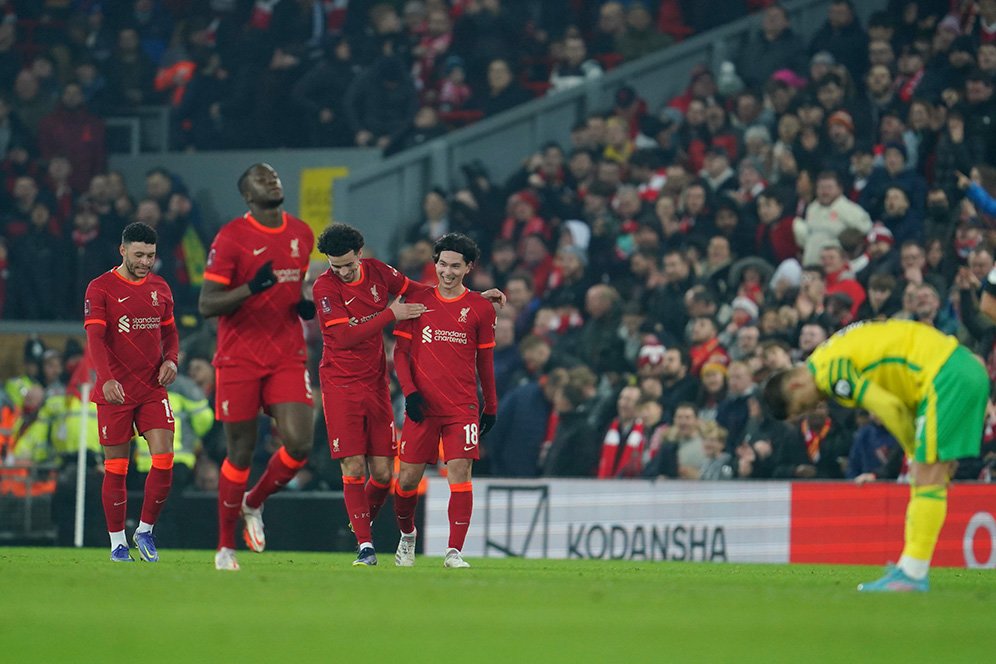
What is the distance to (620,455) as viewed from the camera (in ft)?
62.1

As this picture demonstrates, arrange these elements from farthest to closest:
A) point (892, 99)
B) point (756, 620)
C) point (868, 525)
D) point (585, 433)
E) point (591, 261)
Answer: point (591, 261) → point (892, 99) → point (585, 433) → point (868, 525) → point (756, 620)

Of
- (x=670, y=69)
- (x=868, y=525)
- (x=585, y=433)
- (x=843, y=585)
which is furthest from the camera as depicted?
(x=670, y=69)

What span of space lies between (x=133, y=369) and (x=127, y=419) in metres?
0.37

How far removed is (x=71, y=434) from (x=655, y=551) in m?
7.39

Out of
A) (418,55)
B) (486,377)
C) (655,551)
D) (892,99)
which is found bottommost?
(655,551)

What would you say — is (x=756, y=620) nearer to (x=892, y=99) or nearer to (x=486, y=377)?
(x=486, y=377)

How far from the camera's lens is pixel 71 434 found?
69.7 ft

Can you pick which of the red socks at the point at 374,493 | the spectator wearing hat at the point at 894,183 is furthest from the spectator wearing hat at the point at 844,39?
the red socks at the point at 374,493

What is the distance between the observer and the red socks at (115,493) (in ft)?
44.8

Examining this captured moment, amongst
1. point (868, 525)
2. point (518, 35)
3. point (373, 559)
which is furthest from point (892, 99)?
point (373, 559)

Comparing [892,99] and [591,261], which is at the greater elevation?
[892,99]

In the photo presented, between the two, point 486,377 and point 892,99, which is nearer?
point 486,377

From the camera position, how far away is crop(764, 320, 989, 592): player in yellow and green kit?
955cm

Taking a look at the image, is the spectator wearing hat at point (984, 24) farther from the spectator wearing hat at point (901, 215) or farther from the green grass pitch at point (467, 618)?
the green grass pitch at point (467, 618)
